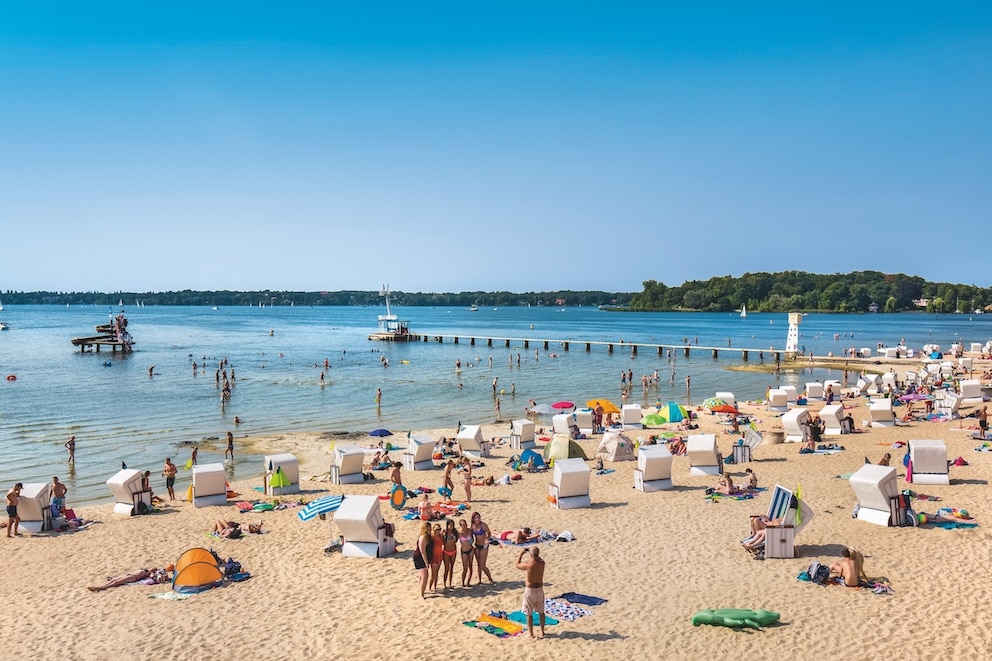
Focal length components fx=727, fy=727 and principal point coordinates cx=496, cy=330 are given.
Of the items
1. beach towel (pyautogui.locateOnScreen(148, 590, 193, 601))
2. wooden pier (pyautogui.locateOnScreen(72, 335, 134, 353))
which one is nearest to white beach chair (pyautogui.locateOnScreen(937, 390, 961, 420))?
beach towel (pyautogui.locateOnScreen(148, 590, 193, 601))

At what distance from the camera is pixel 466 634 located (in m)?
9.60

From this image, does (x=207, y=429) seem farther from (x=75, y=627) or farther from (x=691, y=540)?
(x=691, y=540)

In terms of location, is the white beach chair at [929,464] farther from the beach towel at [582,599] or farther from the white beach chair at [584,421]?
the white beach chair at [584,421]

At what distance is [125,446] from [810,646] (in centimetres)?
2405

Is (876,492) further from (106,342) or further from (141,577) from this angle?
(106,342)

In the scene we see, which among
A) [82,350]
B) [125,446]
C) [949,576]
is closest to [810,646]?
[949,576]

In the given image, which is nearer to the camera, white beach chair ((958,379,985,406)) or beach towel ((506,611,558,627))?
beach towel ((506,611,558,627))

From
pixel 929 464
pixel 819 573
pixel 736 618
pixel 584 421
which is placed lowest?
pixel 584 421

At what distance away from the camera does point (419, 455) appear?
20.9 meters

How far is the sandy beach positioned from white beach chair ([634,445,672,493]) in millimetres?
401

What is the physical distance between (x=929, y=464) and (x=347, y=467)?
46.0ft

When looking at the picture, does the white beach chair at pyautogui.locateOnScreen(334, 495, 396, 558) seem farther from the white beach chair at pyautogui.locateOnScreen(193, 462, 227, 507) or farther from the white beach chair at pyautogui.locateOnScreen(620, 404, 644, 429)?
the white beach chair at pyautogui.locateOnScreen(620, 404, 644, 429)

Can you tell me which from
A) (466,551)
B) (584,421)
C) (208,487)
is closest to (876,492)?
(466,551)

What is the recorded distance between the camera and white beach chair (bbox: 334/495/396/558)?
499 inches
